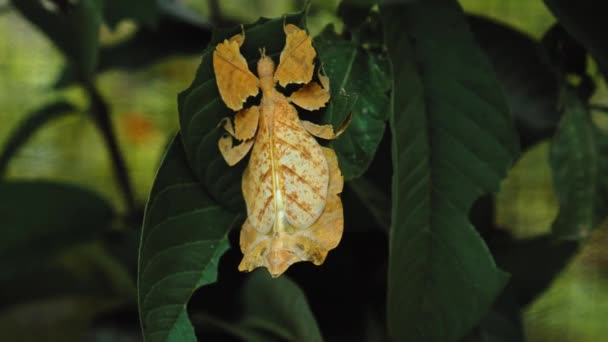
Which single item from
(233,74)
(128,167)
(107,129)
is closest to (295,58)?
(233,74)

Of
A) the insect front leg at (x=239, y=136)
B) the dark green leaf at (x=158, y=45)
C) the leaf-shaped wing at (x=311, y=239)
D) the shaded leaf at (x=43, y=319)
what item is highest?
the insect front leg at (x=239, y=136)

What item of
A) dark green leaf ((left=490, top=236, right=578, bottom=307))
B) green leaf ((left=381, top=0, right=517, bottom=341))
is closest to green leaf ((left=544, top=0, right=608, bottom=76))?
green leaf ((left=381, top=0, right=517, bottom=341))

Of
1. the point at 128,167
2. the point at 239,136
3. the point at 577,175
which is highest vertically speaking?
the point at 239,136

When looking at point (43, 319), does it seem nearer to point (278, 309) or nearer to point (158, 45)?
point (158, 45)

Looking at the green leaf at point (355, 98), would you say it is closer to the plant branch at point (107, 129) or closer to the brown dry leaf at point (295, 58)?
the brown dry leaf at point (295, 58)

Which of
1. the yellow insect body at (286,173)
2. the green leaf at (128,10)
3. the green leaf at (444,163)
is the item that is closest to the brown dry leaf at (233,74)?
the yellow insect body at (286,173)

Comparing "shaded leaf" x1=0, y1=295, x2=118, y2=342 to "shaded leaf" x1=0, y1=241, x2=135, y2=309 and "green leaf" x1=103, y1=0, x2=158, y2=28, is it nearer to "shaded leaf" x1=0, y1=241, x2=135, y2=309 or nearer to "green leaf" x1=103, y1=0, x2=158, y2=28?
"shaded leaf" x1=0, y1=241, x2=135, y2=309
